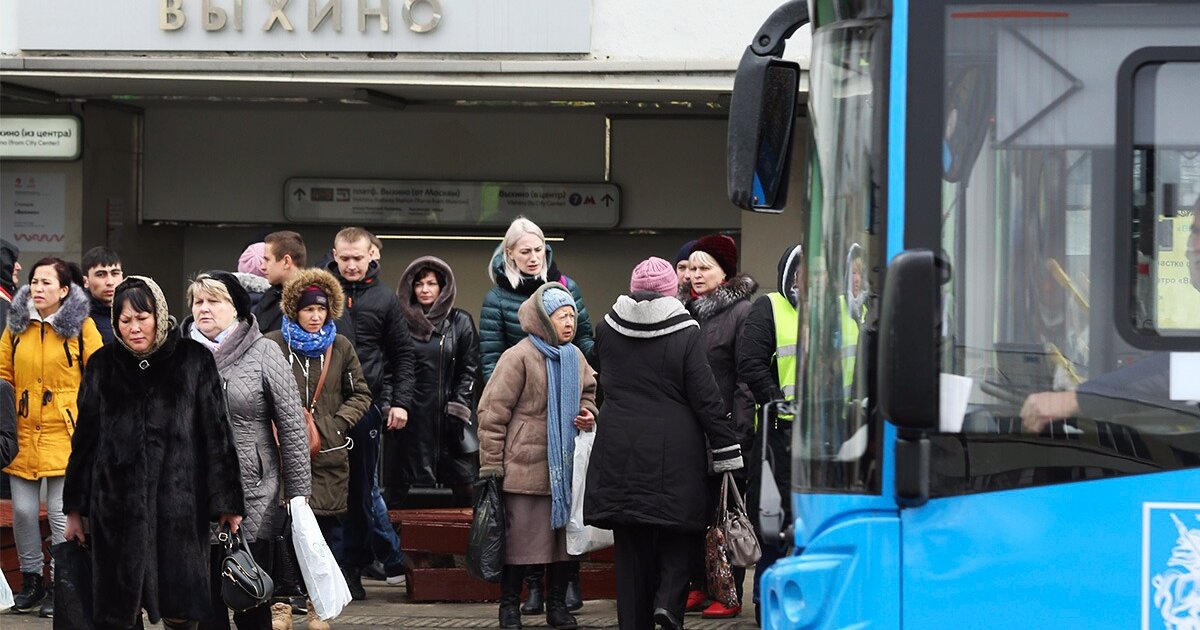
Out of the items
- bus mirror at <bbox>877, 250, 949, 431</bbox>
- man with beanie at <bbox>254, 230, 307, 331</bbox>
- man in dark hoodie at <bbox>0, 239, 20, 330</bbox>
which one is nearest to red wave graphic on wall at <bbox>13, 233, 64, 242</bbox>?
man in dark hoodie at <bbox>0, 239, 20, 330</bbox>

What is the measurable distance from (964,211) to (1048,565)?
2.75 feet

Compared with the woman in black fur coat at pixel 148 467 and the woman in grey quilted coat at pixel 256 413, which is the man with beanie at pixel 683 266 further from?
the woman in black fur coat at pixel 148 467

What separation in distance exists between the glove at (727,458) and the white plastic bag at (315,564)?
1.76 m

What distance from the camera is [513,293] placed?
9.22 metres

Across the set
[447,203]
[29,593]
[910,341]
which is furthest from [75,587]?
[447,203]

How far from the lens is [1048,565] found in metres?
3.81

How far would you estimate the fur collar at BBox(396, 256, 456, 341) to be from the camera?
9.95 metres

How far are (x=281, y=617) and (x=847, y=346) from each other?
476 cm

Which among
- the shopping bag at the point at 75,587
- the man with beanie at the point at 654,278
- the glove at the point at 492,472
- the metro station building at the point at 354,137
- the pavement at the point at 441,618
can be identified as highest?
the metro station building at the point at 354,137

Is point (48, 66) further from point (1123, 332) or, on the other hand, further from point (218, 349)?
point (1123, 332)

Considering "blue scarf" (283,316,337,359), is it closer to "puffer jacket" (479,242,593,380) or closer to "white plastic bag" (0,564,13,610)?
"puffer jacket" (479,242,593,380)

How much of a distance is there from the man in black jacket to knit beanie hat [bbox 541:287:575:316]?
4.71 ft

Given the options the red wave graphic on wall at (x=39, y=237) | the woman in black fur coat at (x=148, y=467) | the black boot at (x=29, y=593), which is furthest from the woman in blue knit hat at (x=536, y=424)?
the red wave graphic on wall at (x=39, y=237)

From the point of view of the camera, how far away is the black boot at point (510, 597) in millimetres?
8523
